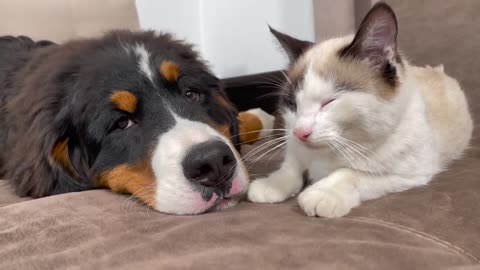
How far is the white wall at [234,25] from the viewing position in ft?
8.92

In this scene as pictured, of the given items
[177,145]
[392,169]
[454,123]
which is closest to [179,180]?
[177,145]

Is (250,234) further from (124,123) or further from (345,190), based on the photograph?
(124,123)

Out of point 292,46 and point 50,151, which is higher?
point 292,46

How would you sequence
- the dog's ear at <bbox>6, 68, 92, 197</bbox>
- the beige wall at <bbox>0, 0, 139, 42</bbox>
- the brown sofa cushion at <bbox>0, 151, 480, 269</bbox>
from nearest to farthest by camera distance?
the brown sofa cushion at <bbox>0, 151, 480, 269</bbox> < the dog's ear at <bbox>6, 68, 92, 197</bbox> < the beige wall at <bbox>0, 0, 139, 42</bbox>

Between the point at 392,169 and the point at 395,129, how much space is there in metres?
0.10

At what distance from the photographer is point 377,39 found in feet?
3.95

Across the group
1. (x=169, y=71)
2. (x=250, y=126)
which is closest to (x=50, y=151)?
(x=169, y=71)

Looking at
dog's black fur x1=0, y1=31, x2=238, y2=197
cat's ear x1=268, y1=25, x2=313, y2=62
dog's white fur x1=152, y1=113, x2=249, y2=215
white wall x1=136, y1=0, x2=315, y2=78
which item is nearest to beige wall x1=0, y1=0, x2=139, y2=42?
white wall x1=136, y1=0, x2=315, y2=78

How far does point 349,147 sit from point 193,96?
469 millimetres

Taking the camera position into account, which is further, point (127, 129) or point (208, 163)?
point (127, 129)

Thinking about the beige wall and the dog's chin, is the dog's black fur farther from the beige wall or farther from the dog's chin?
the beige wall

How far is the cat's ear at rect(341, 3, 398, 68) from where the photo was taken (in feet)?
3.75

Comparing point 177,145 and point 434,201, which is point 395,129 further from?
point 177,145

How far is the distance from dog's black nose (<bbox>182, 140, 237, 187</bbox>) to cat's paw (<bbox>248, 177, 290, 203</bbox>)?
4.1 inches
